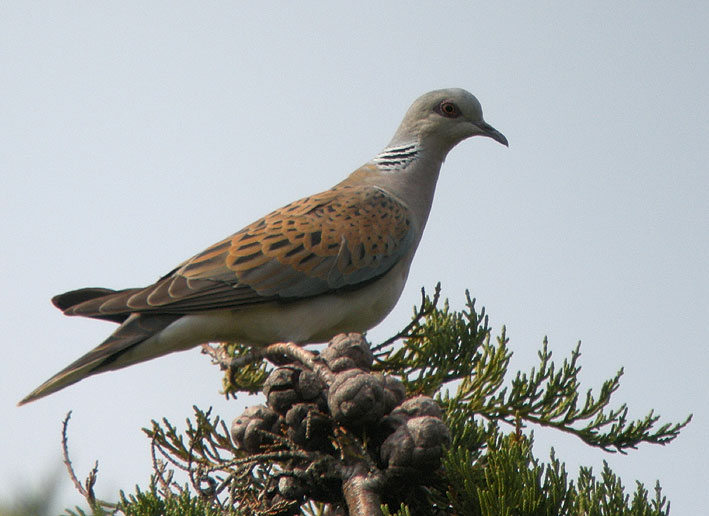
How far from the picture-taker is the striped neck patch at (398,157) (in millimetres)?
5066

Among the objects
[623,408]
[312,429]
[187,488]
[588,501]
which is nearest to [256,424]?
[312,429]

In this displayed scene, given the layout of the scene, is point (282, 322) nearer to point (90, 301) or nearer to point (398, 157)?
point (90, 301)

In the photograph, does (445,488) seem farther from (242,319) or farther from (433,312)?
(242,319)

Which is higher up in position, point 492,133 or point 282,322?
point 492,133

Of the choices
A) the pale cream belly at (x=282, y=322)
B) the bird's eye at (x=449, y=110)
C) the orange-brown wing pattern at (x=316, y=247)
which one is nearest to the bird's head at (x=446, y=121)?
the bird's eye at (x=449, y=110)

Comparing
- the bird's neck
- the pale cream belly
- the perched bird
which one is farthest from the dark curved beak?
the pale cream belly

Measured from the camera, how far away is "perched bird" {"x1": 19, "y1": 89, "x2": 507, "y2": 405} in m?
3.86

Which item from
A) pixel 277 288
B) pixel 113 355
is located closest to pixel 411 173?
pixel 277 288

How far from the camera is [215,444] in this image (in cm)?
318

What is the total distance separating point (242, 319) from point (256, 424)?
1.27 metres

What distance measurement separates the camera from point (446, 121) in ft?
17.0

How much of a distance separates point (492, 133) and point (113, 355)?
2.71m

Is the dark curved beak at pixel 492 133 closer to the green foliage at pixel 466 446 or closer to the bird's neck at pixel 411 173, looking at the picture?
the bird's neck at pixel 411 173

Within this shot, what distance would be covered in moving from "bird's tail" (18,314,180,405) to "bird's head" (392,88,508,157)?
204 centimetres
